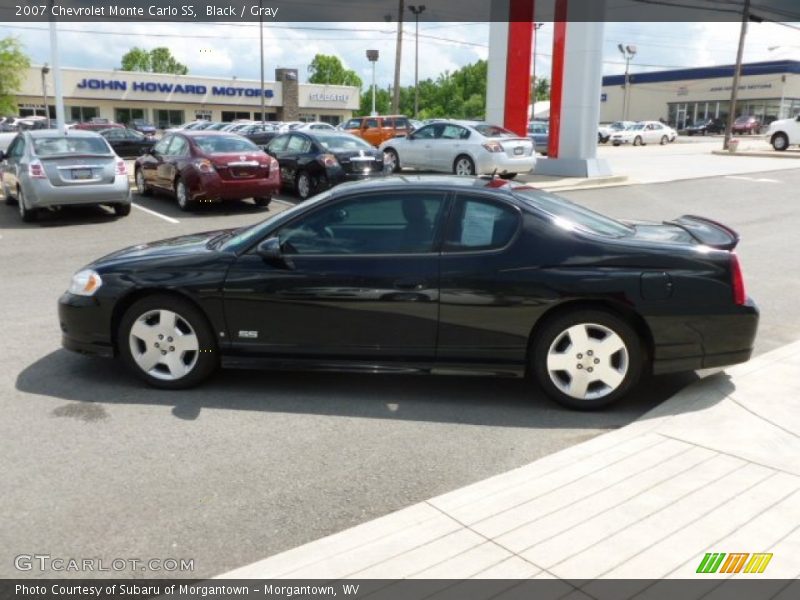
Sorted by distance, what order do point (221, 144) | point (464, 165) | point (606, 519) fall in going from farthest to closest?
point (464, 165), point (221, 144), point (606, 519)

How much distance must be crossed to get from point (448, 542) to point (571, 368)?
6.46 ft

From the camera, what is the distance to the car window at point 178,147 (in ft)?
46.9

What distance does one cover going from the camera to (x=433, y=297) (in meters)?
4.82

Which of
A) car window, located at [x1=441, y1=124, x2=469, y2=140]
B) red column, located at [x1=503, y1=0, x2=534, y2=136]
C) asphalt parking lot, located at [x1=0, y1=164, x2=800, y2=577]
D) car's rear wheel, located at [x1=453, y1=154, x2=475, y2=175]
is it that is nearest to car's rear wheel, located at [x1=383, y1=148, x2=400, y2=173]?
car window, located at [x1=441, y1=124, x2=469, y2=140]

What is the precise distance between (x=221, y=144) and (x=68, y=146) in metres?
2.72

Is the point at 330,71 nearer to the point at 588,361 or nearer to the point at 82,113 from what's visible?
the point at 82,113

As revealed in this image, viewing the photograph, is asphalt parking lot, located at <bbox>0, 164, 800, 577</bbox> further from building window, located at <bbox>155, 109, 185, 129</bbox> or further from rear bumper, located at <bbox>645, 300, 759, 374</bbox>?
building window, located at <bbox>155, 109, 185, 129</bbox>

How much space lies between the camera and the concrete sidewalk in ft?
9.75

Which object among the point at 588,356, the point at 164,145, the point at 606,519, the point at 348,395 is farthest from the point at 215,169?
the point at 606,519

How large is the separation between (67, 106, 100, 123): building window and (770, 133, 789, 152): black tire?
5585cm

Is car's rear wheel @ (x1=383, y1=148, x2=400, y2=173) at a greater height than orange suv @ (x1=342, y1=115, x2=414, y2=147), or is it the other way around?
orange suv @ (x1=342, y1=115, x2=414, y2=147)

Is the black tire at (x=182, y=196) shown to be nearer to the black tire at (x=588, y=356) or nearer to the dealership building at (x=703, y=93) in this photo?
the black tire at (x=588, y=356)

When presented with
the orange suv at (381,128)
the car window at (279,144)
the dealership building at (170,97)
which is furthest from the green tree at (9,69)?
the car window at (279,144)

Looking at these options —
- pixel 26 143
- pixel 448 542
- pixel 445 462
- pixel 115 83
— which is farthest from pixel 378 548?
pixel 115 83
